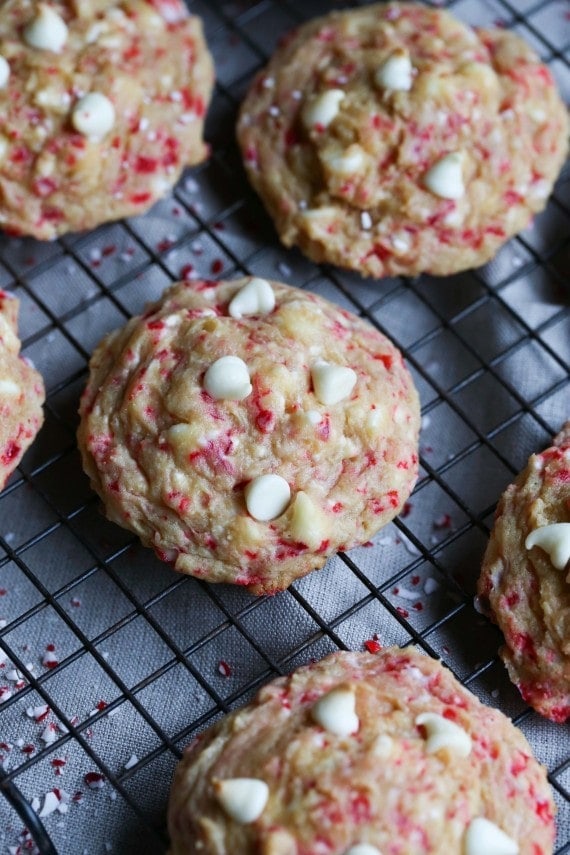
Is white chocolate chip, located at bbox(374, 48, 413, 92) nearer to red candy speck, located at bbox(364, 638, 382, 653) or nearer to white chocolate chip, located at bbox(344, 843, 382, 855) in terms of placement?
red candy speck, located at bbox(364, 638, 382, 653)

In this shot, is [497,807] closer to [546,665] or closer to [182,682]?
[546,665]

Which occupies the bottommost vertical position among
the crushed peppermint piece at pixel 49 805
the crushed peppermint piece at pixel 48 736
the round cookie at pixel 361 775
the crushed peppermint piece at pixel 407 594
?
the crushed peppermint piece at pixel 49 805

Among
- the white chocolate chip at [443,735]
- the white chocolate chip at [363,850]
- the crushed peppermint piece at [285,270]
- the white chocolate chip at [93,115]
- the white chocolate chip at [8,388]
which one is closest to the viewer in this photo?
the white chocolate chip at [363,850]

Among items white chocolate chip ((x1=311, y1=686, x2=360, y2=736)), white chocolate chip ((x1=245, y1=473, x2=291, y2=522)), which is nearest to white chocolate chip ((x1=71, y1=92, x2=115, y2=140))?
white chocolate chip ((x1=245, y1=473, x2=291, y2=522))

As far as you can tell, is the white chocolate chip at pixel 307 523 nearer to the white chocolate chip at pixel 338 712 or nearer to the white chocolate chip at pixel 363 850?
the white chocolate chip at pixel 338 712

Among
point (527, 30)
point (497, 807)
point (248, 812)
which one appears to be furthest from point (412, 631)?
point (527, 30)

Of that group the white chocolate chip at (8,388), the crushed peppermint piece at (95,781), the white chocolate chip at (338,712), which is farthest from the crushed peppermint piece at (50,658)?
the white chocolate chip at (338,712)
